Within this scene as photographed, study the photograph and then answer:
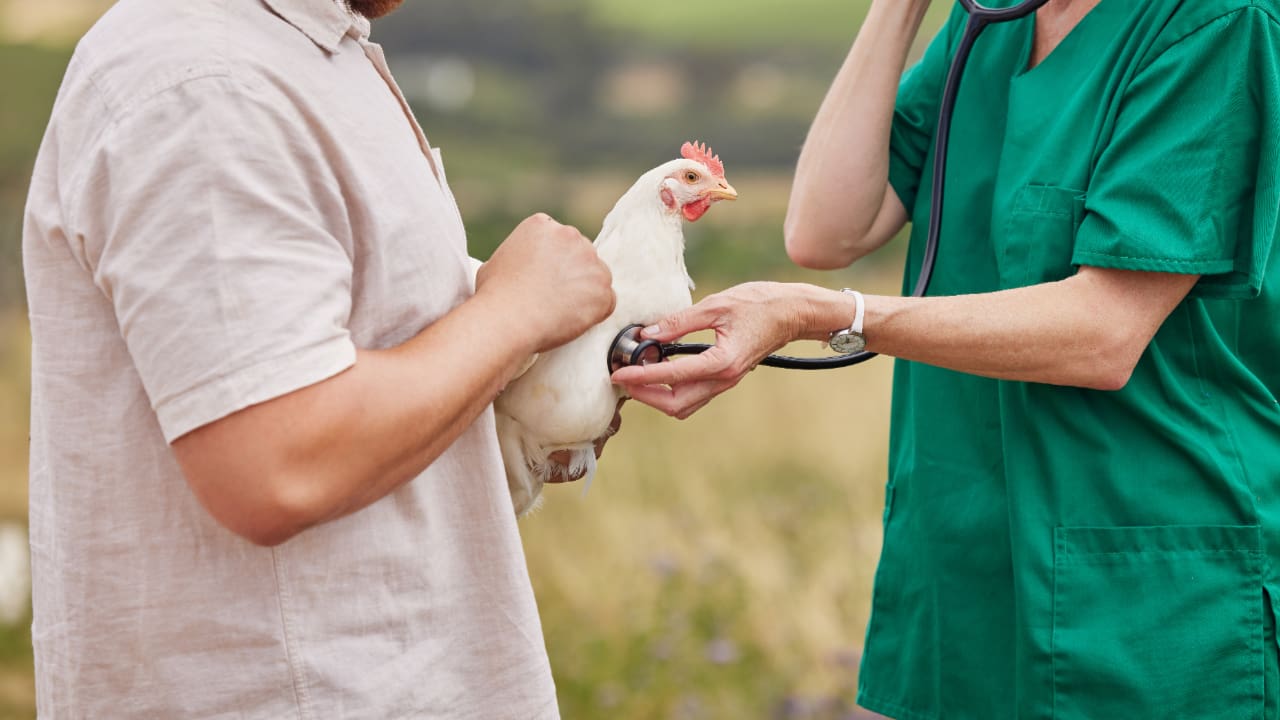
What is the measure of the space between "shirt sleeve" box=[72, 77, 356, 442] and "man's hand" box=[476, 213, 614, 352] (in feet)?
0.73

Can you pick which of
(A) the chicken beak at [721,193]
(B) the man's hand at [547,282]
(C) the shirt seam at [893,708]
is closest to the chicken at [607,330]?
(A) the chicken beak at [721,193]

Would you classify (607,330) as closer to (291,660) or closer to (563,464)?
(563,464)

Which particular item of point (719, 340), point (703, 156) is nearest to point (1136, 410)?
point (719, 340)

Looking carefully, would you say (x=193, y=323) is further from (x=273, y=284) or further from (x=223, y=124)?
(x=223, y=124)

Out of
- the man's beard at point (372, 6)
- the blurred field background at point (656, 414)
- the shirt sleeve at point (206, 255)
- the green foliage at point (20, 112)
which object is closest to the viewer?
the shirt sleeve at point (206, 255)

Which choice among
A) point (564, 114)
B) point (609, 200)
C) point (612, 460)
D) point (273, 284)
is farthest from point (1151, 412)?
point (564, 114)

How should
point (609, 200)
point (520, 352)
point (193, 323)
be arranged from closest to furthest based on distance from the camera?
point (193, 323) → point (520, 352) → point (609, 200)

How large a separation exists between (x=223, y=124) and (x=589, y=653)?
2529mm

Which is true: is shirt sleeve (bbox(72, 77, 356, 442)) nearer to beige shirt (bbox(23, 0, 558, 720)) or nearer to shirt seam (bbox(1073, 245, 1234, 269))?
beige shirt (bbox(23, 0, 558, 720))

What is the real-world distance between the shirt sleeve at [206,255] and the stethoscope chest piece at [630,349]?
489 mm

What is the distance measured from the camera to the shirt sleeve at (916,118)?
1920mm

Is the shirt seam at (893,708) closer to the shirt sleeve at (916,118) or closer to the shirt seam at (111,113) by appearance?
the shirt sleeve at (916,118)

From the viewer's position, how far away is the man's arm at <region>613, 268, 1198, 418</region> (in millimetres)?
1458

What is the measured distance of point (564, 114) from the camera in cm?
501
